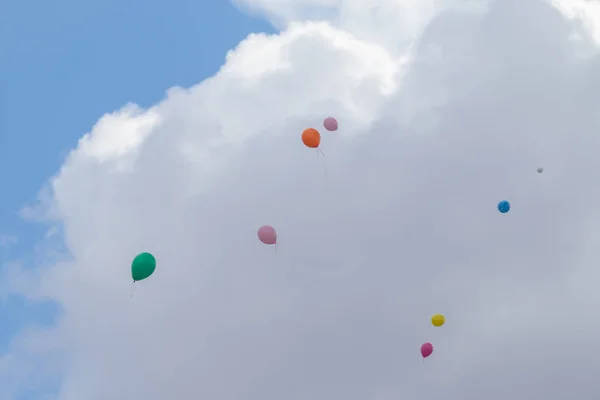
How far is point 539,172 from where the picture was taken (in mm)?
47625

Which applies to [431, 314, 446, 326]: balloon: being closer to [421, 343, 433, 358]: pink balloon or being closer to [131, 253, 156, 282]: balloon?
[421, 343, 433, 358]: pink balloon

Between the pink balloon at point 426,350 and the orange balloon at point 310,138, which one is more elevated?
the orange balloon at point 310,138

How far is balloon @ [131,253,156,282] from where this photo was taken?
35875mm

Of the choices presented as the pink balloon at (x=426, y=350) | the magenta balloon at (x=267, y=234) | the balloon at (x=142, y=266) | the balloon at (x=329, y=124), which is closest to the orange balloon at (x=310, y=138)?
the balloon at (x=329, y=124)

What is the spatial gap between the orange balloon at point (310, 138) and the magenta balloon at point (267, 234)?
5.74 m

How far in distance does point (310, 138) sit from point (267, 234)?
6567 millimetres

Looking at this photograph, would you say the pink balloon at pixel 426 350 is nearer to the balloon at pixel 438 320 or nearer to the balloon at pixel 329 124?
the balloon at pixel 438 320

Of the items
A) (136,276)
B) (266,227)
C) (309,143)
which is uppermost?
A: (309,143)

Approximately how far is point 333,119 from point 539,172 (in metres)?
14.2

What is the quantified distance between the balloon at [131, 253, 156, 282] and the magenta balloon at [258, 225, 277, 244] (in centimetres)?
705

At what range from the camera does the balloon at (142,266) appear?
35.9 metres

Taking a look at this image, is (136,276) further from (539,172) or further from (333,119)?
(539,172)

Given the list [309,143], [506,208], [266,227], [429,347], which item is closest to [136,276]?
[266,227]

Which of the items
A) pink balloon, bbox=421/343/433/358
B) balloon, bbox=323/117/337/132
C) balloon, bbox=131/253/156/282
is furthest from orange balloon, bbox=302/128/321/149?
pink balloon, bbox=421/343/433/358
